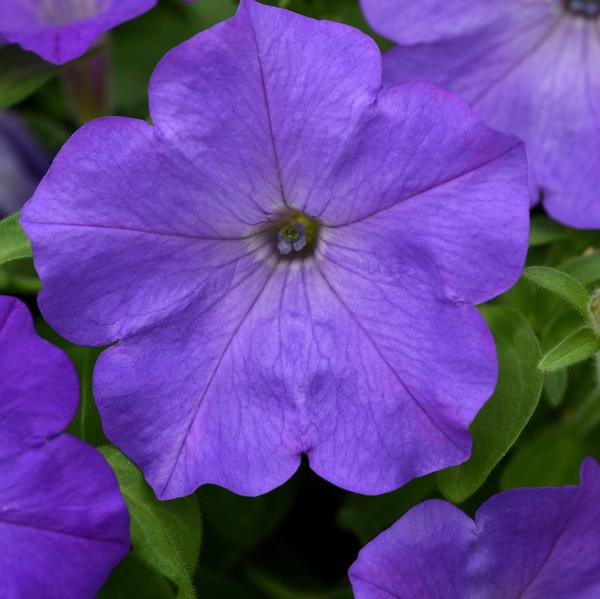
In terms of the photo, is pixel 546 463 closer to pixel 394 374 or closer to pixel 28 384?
pixel 394 374

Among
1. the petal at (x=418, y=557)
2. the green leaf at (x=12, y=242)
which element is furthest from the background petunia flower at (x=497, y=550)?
the green leaf at (x=12, y=242)

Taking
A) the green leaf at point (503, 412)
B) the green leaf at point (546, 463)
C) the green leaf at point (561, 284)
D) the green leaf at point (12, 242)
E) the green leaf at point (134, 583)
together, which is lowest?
the green leaf at point (546, 463)

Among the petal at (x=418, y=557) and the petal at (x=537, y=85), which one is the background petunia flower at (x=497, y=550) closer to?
the petal at (x=418, y=557)

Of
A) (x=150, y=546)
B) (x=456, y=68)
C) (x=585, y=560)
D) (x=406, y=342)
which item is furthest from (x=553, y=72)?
(x=150, y=546)

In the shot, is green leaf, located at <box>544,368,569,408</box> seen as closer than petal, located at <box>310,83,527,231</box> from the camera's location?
No

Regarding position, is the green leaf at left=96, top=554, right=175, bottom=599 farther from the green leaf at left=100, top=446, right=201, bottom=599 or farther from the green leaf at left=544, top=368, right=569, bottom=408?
the green leaf at left=544, top=368, right=569, bottom=408

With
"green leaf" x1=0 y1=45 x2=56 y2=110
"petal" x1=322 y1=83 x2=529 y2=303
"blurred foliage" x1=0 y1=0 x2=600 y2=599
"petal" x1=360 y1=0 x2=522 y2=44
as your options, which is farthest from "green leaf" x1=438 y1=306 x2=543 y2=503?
"green leaf" x1=0 y1=45 x2=56 y2=110

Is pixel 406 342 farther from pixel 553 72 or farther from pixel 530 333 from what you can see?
pixel 553 72
